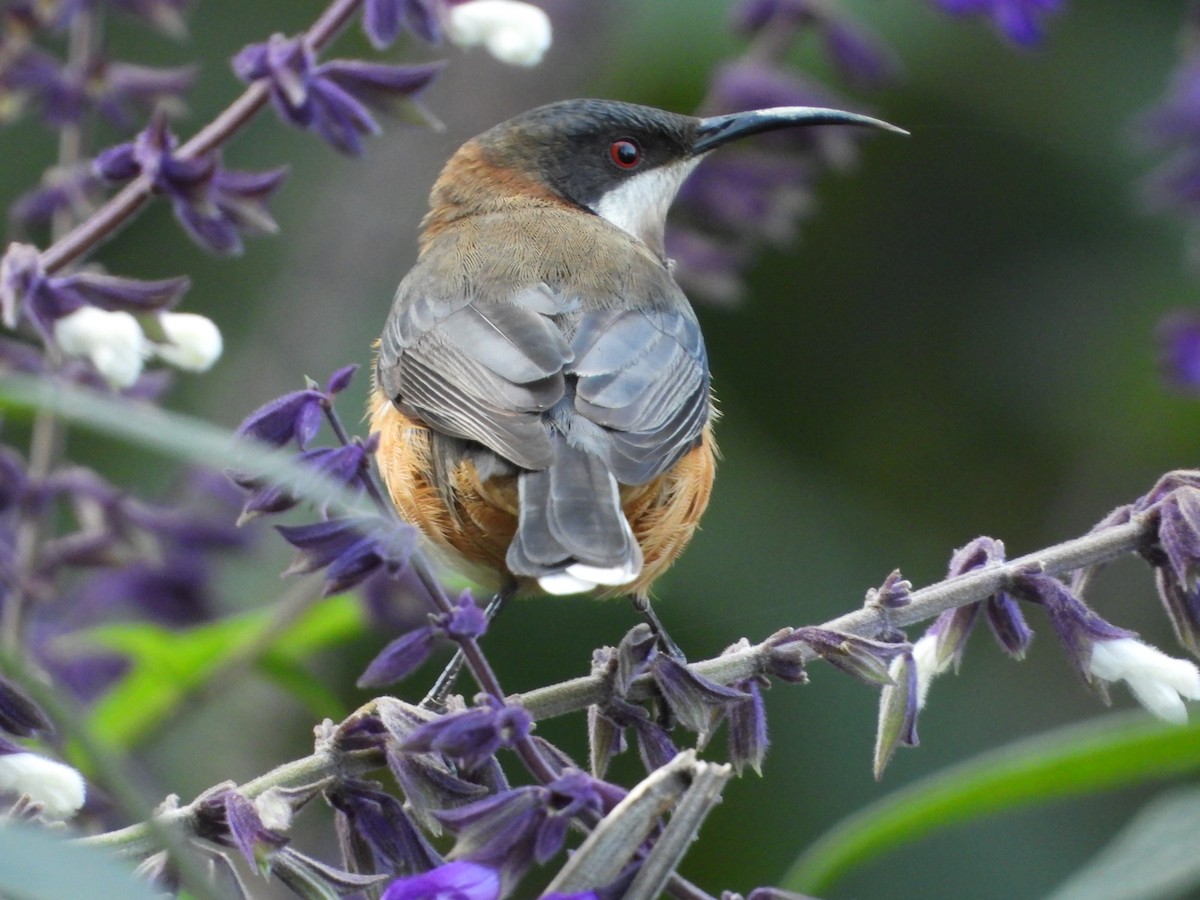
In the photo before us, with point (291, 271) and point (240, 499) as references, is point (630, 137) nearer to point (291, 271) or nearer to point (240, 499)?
point (240, 499)

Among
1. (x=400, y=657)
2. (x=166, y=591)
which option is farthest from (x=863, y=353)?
(x=400, y=657)

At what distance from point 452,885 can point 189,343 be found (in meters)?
0.93

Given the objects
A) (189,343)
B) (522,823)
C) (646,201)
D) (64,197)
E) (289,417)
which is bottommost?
(522,823)

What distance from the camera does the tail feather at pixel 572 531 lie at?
2318mm

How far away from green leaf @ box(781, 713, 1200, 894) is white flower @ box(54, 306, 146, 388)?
1015 millimetres

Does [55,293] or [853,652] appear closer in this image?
[853,652]

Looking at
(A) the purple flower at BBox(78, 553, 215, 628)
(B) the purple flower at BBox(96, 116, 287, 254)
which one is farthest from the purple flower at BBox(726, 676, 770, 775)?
(A) the purple flower at BBox(78, 553, 215, 628)

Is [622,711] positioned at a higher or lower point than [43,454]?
lower

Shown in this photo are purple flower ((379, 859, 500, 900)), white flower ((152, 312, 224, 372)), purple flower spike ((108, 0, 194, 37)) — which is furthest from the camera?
purple flower spike ((108, 0, 194, 37))

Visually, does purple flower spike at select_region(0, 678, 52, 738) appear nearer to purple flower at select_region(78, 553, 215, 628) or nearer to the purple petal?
the purple petal

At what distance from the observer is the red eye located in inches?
157

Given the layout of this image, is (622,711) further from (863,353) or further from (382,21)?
(863,353)

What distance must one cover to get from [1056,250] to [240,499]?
157 inches

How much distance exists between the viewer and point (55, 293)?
2154 millimetres
